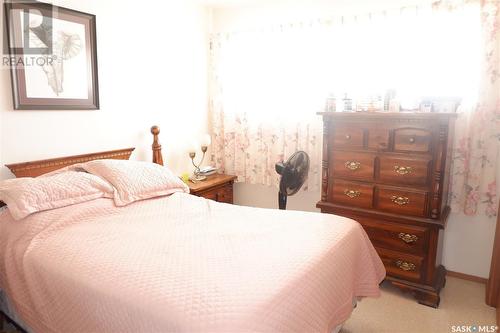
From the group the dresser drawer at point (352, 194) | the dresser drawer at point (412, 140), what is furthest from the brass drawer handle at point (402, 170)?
the dresser drawer at point (352, 194)

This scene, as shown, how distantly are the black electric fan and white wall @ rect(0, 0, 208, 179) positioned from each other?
1204 mm

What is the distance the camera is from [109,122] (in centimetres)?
283

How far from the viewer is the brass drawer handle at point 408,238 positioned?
2.51 meters

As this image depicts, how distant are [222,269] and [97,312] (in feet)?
1.61

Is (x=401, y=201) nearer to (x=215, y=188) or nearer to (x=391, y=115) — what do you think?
(x=391, y=115)

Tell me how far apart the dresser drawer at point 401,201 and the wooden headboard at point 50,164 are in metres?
2.10

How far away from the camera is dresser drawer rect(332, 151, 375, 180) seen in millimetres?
2615

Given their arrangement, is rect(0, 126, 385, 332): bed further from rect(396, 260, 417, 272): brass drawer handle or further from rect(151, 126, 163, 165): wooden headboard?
rect(151, 126, 163, 165): wooden headboard

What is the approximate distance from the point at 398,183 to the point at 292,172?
0.80 metres

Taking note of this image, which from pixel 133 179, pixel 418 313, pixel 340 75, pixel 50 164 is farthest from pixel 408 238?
pixel 50 164

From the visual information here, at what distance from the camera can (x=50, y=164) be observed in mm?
2408

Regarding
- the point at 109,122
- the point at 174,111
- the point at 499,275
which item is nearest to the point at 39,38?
the point at 109,122

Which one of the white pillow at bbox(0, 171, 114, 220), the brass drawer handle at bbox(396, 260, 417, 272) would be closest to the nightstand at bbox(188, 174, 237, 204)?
the white pillow at bbox(0, 171, 114, 220)

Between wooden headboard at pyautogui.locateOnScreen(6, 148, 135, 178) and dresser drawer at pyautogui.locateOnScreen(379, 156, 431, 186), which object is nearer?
wooden headboard at pyautogui.locateOnScreen(6, 148, 135, 178)
